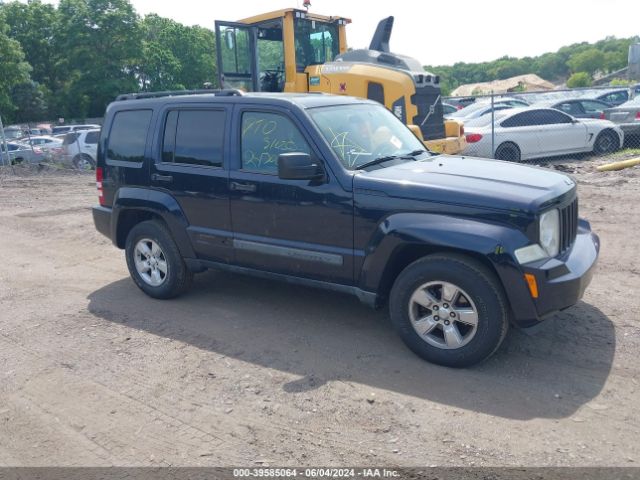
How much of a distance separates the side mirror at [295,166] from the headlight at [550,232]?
175 cm

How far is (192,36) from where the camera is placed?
69625 millimetres

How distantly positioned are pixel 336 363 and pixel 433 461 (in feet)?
4.48

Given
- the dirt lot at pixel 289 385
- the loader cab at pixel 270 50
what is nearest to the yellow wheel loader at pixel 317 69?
the loader cab at pixel 270 50

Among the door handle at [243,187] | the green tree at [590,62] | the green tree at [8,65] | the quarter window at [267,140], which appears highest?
the green tree at [590,62]

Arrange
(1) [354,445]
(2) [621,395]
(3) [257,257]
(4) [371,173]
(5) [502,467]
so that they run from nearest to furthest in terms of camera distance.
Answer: (5) [502,467]
(1) [354,445]
(2) [621,395]
(4) [371,173]
(3) [257,257]

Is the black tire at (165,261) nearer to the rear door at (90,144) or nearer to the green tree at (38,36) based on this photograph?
the rear door at (90,144)

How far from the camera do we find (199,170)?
5.58 meters

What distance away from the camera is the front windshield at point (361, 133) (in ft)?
16.4

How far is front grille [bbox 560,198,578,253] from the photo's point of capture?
4.44 meters

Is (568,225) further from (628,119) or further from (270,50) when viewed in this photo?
(628,119)

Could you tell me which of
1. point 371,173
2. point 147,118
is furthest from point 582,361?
point 147,118

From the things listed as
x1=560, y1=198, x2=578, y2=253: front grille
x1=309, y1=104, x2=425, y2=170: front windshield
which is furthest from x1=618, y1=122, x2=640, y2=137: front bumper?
x1=560, y1=198, x2=578, y2=253: front grille

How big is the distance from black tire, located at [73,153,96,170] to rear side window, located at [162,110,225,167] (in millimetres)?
14046

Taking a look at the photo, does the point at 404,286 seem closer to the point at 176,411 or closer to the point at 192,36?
the point at 176,411
